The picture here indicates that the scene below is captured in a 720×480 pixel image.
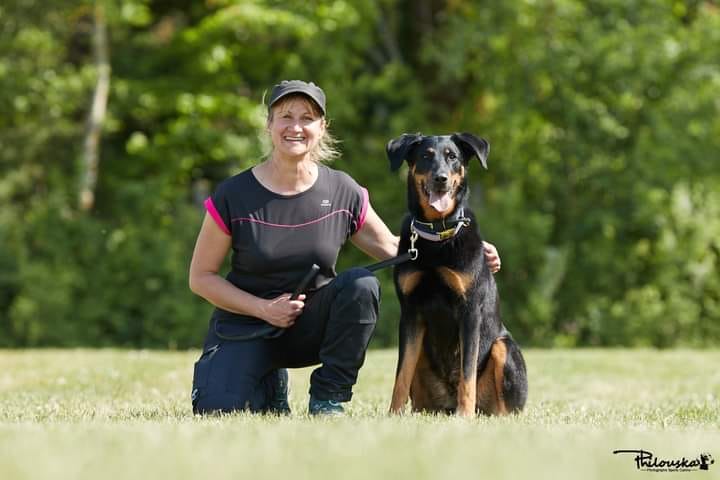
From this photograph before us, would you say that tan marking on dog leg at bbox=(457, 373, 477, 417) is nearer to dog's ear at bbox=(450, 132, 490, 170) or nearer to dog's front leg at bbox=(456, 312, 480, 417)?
dog's front leg at bbox=(456, 312, 480, 417)

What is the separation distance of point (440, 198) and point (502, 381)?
95 centimetres

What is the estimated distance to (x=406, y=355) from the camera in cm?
498

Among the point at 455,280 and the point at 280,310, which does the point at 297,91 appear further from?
the point at 455,280

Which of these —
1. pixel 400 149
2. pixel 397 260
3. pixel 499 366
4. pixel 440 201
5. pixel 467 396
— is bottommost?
pixel 467 396

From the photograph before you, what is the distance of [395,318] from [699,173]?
189 inches

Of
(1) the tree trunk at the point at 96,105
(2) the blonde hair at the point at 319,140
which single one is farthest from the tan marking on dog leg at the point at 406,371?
(1) the tree trunk at the point at 96,105

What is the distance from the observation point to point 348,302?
4.98m

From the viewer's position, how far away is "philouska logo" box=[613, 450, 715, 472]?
3.35 metres

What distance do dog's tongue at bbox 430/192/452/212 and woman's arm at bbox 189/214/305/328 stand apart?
2.58ft

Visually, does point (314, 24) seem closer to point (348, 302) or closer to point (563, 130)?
point (563, 130)

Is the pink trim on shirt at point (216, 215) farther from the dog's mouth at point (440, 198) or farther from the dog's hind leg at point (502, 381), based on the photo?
the dog's hind leg at point (502, 381)

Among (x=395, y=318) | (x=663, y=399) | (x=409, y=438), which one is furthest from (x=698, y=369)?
(x=409, y=438)

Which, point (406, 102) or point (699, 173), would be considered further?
point (406, 102)

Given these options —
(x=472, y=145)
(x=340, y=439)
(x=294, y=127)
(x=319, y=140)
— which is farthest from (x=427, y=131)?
(x=340, y=439)
